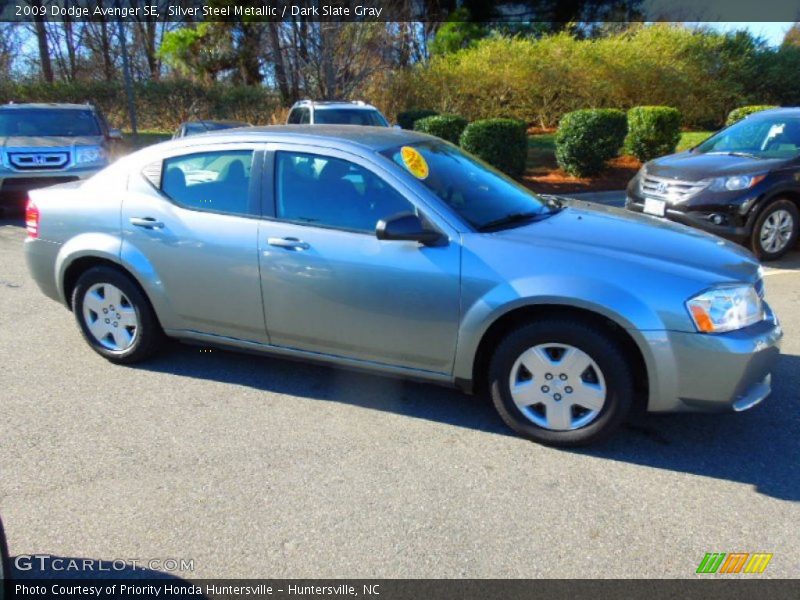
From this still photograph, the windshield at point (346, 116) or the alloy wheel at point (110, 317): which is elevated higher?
the windshield at point (346, 116)

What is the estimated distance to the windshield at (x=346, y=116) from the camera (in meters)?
12.2

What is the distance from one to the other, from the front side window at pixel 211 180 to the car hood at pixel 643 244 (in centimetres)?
164

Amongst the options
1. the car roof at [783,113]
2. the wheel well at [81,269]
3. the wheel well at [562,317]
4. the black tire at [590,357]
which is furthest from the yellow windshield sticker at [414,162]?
the car roof at [783,113]

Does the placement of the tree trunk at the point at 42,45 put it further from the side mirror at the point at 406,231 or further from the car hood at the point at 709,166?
the side mirror at the point at 406,231

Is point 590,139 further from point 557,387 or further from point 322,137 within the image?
point 557,387

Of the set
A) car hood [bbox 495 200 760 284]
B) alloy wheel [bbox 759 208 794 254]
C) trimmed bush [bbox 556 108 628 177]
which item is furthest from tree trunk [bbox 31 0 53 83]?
car hood [bbox 495 200 760 284]

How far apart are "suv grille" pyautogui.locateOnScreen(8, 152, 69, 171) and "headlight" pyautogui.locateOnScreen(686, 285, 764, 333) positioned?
10199 mm

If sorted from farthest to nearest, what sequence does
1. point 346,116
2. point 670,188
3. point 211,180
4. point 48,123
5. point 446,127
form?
point 446,127 → point 346,116 → point 48,123 → point 670,188 → point 211,180

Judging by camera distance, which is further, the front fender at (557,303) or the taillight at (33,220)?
the taillight at (33,220)

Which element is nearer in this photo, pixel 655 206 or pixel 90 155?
pixel 655 206

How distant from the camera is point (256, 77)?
2680cm

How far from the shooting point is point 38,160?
1023 centimetres

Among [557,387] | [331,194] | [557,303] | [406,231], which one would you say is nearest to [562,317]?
[557,303]

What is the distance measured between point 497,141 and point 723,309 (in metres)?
9.76
